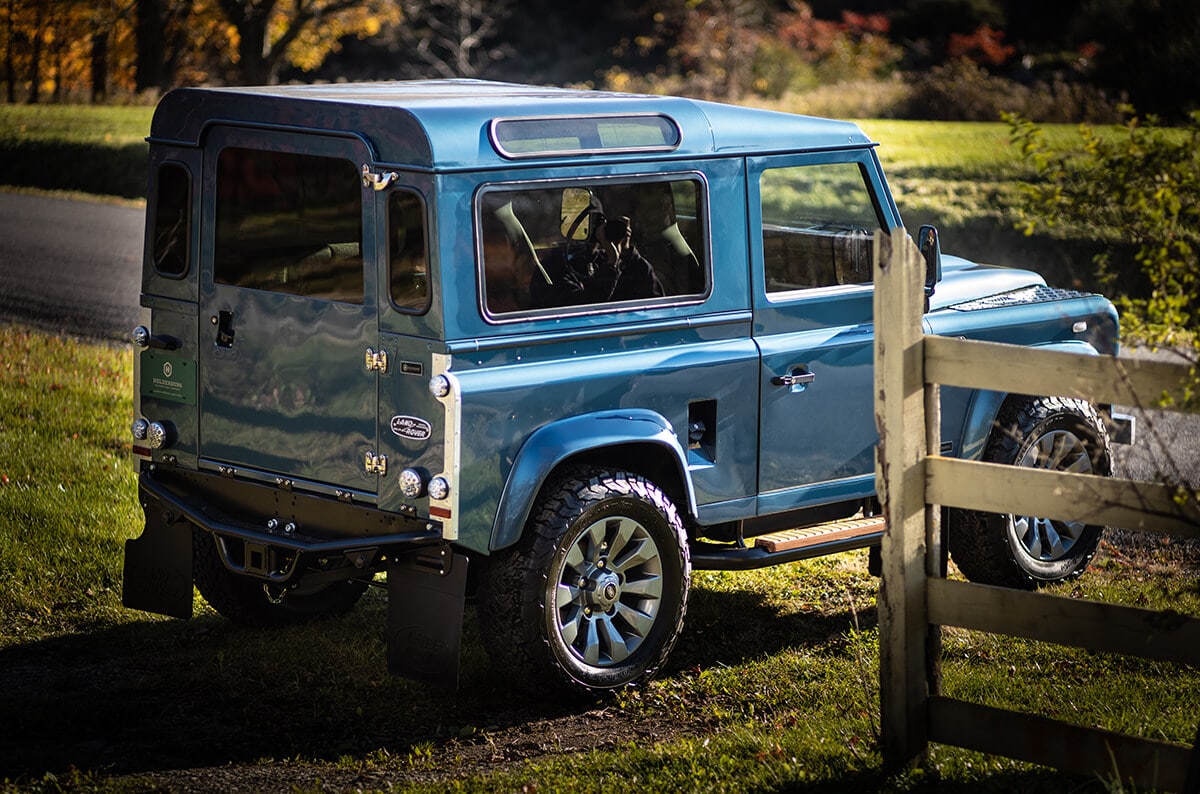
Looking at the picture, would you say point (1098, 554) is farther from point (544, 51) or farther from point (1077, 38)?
point (544, 51)

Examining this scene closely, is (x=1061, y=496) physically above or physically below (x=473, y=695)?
above

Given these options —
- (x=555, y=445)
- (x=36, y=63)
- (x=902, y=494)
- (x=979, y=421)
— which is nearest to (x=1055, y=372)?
(x=902, y=494)

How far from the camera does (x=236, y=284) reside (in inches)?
247

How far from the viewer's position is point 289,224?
612 cm

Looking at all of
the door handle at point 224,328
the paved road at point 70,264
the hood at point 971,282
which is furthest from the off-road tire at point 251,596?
the paved road at point 70,264

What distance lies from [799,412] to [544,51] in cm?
3699

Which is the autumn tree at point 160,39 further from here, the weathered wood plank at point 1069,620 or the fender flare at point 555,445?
the weathered wood plank at point 1069,620

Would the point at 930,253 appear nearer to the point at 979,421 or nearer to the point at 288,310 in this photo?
the point at 979,421

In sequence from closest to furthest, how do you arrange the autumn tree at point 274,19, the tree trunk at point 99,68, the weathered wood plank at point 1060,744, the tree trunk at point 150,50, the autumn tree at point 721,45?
the weathered wood plank at point 1060,744, the autumn tree at point 274,19, the tree trunk at point 150,50, the tree trunk at point 99,68, the autumn tree at point 721,45

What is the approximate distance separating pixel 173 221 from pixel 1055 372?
380cm

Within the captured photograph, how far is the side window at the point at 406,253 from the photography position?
18.6 feet

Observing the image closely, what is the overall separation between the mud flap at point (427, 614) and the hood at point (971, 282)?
287 centimetres

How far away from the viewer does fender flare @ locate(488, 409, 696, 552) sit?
5.73 metres

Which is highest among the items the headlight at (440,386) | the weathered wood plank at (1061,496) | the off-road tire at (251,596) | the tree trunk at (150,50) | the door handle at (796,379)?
the tree trunk at (150,50)
